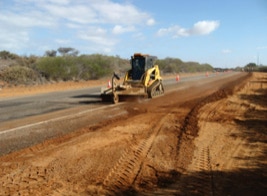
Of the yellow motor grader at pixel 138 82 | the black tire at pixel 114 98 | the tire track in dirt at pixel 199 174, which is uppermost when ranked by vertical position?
the yellow motor grader at pixel 138 82

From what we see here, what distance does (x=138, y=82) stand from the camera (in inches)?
794

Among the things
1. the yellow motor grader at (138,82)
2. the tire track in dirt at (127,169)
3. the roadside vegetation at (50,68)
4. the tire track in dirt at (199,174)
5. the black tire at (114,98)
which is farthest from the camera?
the roadside vegetation at (50,68)

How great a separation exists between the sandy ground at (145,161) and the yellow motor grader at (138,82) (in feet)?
22.5

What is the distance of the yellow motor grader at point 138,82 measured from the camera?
61.8 feet

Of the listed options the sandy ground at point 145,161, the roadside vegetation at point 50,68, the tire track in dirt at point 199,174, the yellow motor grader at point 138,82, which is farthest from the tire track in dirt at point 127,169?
the roadside vegetation at point 50,68

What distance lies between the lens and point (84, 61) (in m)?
47.6

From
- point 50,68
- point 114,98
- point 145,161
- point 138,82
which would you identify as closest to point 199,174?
point 145,161

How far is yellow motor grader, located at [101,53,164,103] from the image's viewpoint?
18828 mm

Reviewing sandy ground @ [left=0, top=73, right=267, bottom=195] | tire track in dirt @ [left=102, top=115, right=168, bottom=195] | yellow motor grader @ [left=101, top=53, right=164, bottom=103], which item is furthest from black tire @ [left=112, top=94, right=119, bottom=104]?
tire track in dirt @ [left=102, top=115, right=168, bottom=195]

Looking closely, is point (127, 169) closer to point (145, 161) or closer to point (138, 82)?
point (145, 161)

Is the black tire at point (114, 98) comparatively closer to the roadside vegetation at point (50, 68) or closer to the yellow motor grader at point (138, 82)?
the yellow motor grader at point (138, 82)

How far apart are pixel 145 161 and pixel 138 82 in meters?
12.9

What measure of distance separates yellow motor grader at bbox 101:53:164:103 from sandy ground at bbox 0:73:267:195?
6.86 metres

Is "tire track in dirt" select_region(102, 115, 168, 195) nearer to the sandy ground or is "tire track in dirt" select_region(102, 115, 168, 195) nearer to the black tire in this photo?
the sandy ground
